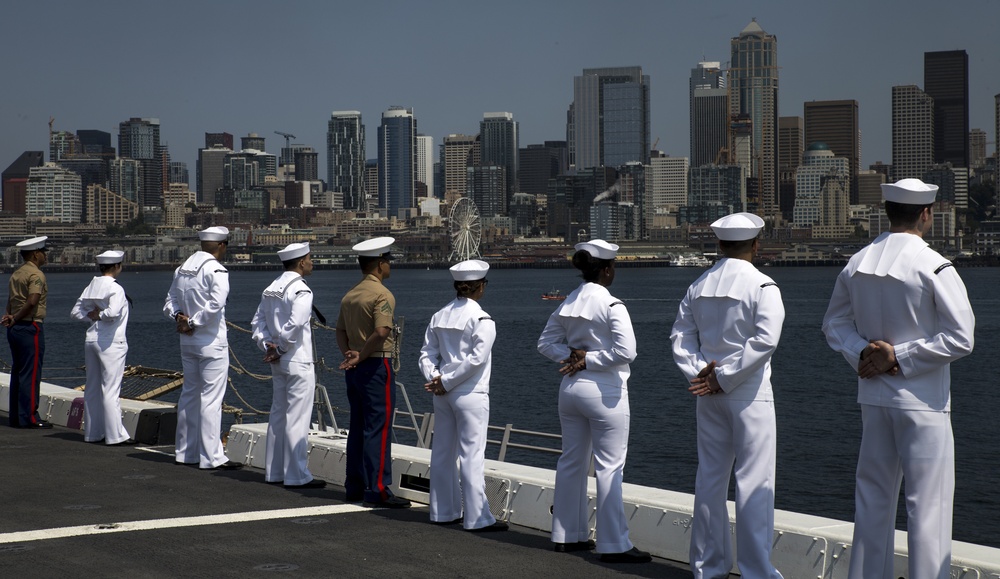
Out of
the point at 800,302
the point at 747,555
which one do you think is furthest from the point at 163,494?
the point at 800,302

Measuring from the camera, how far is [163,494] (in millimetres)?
9664

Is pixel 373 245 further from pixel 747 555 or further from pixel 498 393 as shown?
pixel 498 393

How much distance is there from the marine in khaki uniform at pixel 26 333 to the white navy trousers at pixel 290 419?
15.3ft

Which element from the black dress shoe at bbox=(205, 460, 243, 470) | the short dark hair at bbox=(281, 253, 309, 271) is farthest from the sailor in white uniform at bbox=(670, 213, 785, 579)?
the black dress shoe at bbox=(205, 460, 243, 470)

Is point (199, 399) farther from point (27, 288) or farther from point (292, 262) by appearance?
point (27, 288)

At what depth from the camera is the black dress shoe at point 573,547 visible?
306 inches

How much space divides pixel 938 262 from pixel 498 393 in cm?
4045

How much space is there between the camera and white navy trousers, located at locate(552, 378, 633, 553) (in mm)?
7578

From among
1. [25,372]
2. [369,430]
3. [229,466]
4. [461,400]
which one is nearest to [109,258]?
[25,372]

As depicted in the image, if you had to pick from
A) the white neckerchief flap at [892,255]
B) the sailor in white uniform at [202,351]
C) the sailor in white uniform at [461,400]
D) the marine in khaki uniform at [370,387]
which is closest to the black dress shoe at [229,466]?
the sailor in white uniform at [202,351]

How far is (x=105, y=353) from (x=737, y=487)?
315 inches

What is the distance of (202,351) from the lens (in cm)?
1127

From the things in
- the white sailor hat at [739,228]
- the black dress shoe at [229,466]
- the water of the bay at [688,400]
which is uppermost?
the white sailor hat at [739,228]

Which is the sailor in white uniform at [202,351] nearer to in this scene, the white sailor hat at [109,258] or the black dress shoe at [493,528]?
the white sailor hat at [109,258]
